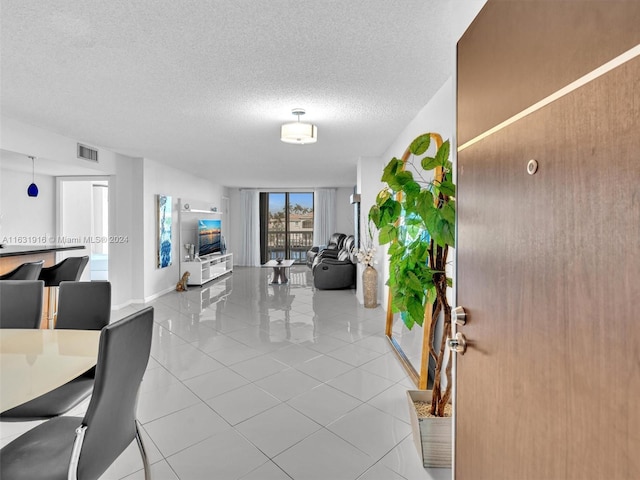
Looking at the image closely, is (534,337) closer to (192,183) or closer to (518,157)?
(518,157)

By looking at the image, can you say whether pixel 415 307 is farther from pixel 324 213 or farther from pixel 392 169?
pixel 324 213

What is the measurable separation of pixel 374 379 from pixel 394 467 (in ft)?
3.40

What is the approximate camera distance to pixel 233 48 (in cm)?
220

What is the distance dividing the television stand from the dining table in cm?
536

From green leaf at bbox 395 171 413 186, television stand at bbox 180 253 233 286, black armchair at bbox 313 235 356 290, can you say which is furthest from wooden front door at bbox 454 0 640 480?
television stand at bbox 180 253 233 286

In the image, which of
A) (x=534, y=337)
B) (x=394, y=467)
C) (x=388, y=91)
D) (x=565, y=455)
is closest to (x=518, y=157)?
(x=534, y=337)

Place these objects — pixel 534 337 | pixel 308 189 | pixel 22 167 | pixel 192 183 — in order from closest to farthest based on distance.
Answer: pixel 534 337 → pixel 22 167 → pixel 192 183 → pixel 308 189

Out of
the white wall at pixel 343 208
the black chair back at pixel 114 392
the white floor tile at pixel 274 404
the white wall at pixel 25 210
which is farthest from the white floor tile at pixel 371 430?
the white wall at pixel 343 208

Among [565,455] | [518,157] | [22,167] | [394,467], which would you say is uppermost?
[22,167]

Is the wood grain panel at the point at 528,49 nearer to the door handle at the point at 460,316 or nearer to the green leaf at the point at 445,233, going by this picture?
the green leaf at the point at 445,233

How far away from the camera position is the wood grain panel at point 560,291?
2.18 ft

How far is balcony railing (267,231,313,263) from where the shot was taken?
36.5ft

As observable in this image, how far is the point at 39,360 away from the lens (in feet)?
4.91

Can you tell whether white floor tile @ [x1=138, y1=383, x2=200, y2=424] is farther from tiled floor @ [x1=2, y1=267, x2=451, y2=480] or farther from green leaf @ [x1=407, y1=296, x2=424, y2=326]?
green leaf @ [x1=407, y1=296, x2=424, y2=326]
